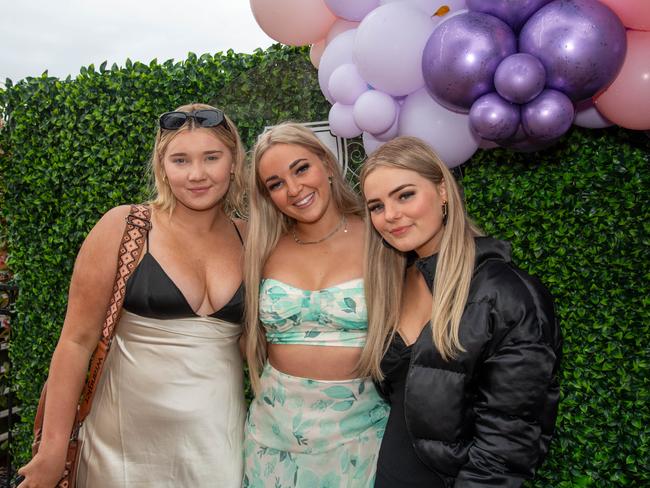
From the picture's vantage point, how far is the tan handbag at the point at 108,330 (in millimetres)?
2115

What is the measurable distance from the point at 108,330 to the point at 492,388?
1478 mm

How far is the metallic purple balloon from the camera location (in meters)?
1.76

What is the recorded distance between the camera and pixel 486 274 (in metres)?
1.66

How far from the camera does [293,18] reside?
8.39 feet

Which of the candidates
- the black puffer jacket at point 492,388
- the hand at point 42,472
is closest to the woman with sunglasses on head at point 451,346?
the black puffer jacket at point 492,388

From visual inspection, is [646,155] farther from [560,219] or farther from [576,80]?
[576,80]

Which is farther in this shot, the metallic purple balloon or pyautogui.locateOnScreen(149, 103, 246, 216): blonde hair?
pyautogui.locateOnScreen(149, 103, 246, 216): blonde hair

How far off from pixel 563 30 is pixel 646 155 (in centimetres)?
125

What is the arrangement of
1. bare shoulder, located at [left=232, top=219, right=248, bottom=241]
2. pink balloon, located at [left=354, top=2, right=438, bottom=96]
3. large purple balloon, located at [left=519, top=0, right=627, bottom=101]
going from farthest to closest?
1. bare shoulder, located at [left=232, top=219, right=248, bottom=241]
2. pink balloon, located at [left=354, top=2, right=438, bottom=96]
3. large purple balloon, located at [left=519, top=0, right=627, bottom=101]

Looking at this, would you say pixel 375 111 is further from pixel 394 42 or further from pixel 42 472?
pixel 42 472

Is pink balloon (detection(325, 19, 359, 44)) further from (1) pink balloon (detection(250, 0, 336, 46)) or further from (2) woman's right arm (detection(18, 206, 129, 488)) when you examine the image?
(2) woman's right arm (detection(18, 206, 129, 488))

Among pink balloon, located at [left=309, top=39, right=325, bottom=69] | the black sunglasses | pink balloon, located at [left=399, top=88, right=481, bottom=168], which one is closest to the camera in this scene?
pink balloon, located at [left=399, top=88, right=481, bottom=168]

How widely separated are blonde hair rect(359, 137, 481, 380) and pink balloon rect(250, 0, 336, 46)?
3.28 ft

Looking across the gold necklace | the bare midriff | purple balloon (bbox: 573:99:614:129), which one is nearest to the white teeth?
the gold necklace
